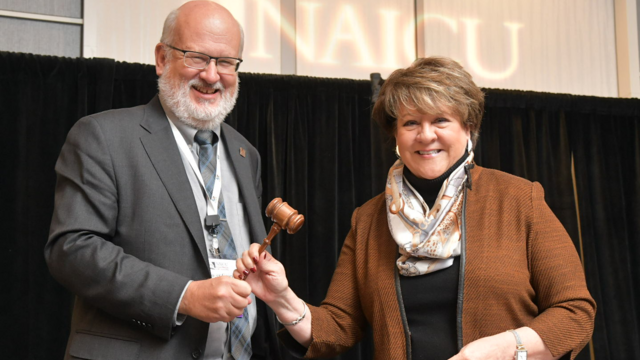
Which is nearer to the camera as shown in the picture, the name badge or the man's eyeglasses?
the name badge

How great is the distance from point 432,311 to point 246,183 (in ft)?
2.50

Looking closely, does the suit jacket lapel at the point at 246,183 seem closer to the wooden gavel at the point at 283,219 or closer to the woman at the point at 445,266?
the woman at the point at 445,266

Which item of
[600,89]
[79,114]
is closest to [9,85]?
[79,114]

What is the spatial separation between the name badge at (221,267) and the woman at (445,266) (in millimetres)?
88

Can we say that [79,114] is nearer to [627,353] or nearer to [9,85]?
[9,85]

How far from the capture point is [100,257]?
5.44 ft

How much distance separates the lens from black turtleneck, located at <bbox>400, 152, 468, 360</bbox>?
193 cm

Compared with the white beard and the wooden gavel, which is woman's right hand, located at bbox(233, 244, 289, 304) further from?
the white beard

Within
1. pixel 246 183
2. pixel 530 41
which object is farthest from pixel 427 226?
pixel 530 41

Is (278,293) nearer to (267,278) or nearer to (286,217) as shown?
(267,278)

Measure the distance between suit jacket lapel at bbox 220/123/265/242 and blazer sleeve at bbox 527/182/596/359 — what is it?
90 cm

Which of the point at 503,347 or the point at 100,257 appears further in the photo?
the point at 503,347

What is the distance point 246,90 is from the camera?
162 inches

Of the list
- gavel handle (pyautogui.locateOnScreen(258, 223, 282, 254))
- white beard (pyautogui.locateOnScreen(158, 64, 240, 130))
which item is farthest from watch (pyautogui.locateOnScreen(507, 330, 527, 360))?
white beard (pyautogui.locateOnScreen(158, 64, 240, 130))
